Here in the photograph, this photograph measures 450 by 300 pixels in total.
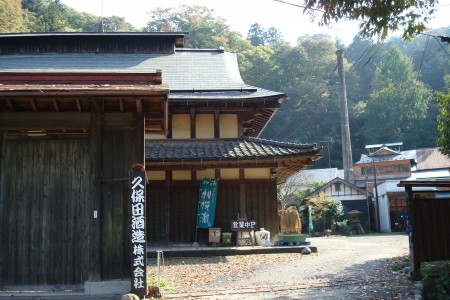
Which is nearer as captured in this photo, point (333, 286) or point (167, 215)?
point (333, 286)

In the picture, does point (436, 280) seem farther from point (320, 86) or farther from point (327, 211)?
point (320, 86)

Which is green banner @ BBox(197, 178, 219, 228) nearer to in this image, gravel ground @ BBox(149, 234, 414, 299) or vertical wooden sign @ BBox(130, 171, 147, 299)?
gravel ground @ BBox(149, 234, 414, 299)

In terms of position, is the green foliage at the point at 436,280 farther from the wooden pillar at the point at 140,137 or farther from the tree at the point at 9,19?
the tree at the point at 9,19

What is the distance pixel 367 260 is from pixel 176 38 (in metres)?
14.4

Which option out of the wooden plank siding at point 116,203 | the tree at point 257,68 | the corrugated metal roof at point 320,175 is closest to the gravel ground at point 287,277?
the wooden plank siding at point 116,203

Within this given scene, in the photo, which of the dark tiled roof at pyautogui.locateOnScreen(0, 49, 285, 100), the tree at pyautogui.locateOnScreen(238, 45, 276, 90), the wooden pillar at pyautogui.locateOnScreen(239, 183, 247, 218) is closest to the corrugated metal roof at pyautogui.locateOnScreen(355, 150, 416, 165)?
the tree at pyautogui.locateOnScreen(238, 45, 276, 90)

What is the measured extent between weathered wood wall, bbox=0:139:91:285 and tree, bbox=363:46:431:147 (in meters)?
55.9

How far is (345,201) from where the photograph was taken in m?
42.2

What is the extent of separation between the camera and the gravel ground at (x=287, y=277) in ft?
28.8

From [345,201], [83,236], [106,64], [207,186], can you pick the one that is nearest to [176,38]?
[106,64]

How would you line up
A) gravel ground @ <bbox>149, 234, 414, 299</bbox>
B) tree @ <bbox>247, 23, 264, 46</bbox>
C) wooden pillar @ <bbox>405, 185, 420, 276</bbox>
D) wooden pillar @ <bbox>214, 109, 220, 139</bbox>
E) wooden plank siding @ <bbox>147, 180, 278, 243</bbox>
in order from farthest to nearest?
1. tree @ <bbox>247, 23, 264, 46</bbox>
2. wooden pillar @ <bbox>214, 109, 220, 139</bbox>
3. wooden plank siding @ <bbox>147, 180, 278, 243</bbox>
4. wooden pillar @ <bbox>405, 185, 420, 276</bbox>
5. gravel ground @ <bbox>149, 234, 414, 299</bbox>

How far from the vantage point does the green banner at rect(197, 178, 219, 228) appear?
1625 cm

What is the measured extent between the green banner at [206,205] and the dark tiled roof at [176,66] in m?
3.53

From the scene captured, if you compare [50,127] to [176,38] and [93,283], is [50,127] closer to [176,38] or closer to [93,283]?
[93,283]
